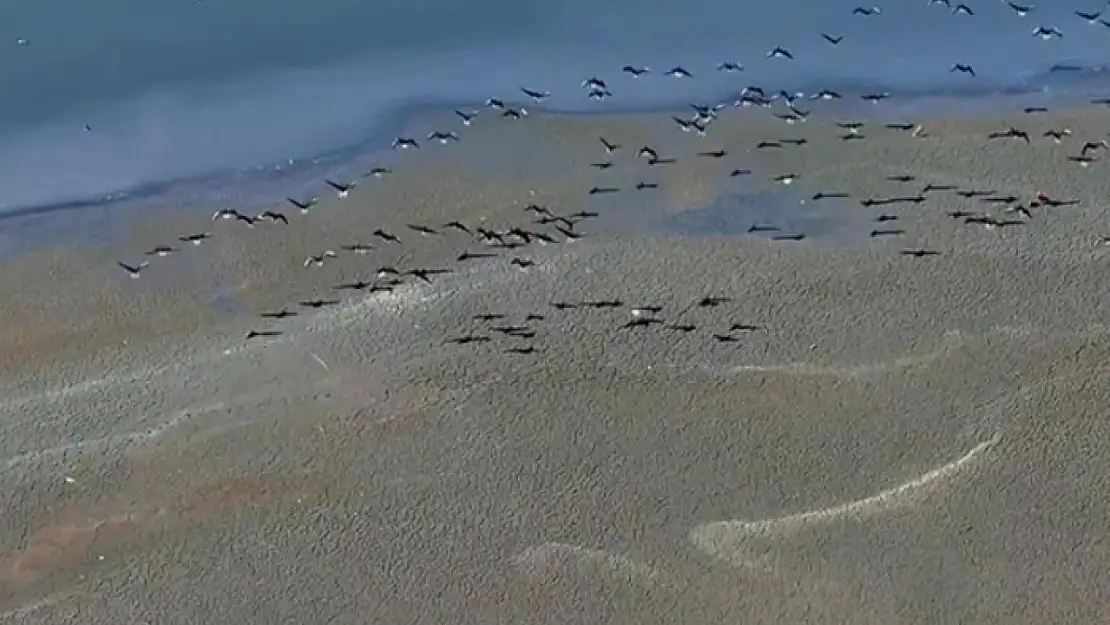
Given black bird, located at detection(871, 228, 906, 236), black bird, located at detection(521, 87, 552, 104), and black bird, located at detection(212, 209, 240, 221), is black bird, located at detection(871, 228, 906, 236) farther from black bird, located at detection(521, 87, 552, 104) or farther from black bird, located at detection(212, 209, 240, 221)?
black bird, located at detection(212, 209, 240, 221)

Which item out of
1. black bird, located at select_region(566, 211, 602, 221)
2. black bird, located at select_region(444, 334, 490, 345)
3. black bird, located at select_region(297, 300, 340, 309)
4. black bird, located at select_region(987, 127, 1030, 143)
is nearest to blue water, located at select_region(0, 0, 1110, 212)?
black bird, located at select_region(987, 127, 1030, 143)

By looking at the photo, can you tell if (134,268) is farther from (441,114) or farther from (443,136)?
(441,114)

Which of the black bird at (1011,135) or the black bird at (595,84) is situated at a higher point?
the black bird at (595,84)

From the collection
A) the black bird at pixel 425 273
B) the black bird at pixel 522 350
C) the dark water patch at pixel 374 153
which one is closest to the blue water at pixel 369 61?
the dark water patch at pixel 374 153

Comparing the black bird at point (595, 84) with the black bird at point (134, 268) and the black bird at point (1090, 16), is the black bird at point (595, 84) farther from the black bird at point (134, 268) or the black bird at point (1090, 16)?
the black bird at point (1090, 16)

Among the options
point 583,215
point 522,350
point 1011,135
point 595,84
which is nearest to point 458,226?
point 583,215

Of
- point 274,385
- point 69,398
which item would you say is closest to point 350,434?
point 274,385
